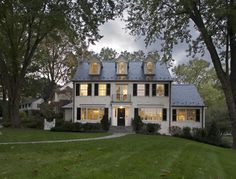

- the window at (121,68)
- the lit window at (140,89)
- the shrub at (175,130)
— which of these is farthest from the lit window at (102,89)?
the shrub at (175,130)

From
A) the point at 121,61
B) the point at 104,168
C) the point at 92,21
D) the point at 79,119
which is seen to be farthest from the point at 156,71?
the point at 104,168

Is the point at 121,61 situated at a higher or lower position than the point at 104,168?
higher

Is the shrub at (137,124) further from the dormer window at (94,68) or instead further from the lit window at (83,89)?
the dormer window at (94,68)

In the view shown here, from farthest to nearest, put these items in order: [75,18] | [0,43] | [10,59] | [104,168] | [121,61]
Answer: [121,61], [10,59], [0,43], [75,18], [104,168]

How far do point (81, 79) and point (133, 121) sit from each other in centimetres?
739

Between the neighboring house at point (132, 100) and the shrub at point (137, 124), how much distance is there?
1456 millimetres

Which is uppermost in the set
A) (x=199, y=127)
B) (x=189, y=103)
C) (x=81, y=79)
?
(x=81, y=79)

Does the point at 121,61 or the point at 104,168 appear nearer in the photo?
the point at 104,168

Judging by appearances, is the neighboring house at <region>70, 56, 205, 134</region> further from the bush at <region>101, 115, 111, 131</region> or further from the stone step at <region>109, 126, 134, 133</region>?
the bush at <region>101, 115, 111, 131</region>

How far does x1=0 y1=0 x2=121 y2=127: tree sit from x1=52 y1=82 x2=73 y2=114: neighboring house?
1635cm

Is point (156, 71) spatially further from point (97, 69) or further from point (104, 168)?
point (104, 168)

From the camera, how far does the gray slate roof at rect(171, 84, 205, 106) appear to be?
41031 mm

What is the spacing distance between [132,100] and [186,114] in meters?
5.99

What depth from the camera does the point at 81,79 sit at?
41.2 meters
